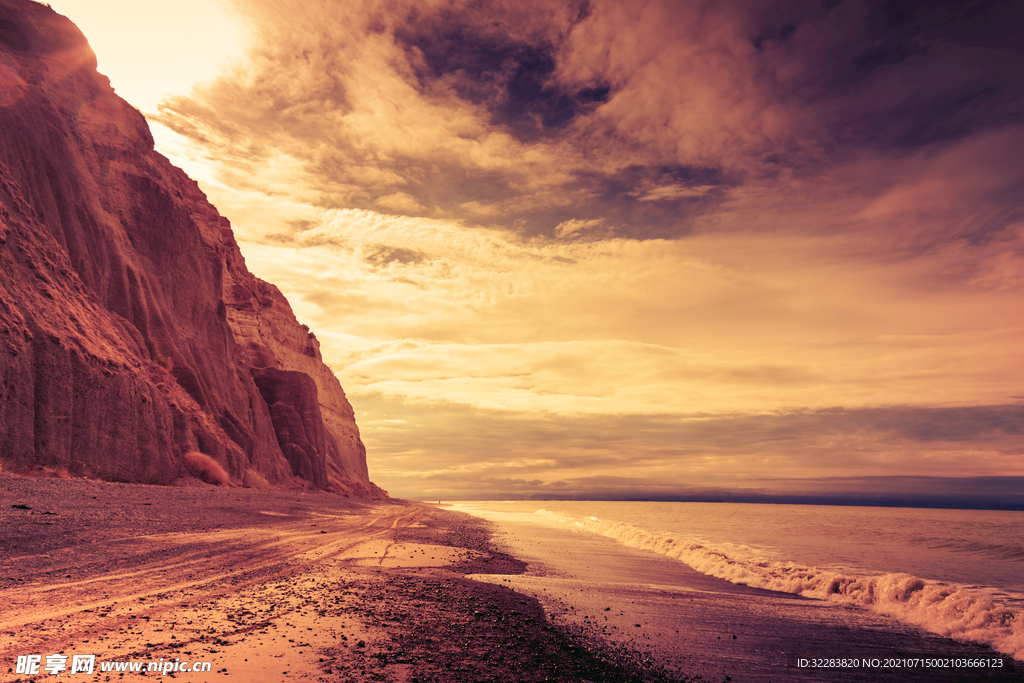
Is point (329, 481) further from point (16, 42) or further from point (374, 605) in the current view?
point (374, 605)

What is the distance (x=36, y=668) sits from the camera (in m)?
5.45

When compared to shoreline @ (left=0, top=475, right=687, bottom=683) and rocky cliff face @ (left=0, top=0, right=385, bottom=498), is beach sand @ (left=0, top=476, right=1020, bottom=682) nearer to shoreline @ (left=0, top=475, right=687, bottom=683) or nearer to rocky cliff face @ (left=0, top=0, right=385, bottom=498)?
shoreline @ (left=0, top=475, right=687, bottom=683)

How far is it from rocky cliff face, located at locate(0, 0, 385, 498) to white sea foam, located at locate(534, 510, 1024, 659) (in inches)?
1037

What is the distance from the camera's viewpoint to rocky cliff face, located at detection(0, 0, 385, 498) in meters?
20.9

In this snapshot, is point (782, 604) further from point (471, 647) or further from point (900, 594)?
point (471, 647)

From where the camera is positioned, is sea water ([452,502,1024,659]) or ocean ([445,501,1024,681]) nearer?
ocean ([445,501,1024,681])

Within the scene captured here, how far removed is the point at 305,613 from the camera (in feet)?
27.3

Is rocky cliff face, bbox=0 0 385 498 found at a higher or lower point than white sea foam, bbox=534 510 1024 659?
higher

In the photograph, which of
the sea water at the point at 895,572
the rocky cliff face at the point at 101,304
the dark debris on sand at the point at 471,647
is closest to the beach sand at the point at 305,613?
the dark debris on sand at the point at 471,647

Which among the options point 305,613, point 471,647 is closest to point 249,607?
point 305,613

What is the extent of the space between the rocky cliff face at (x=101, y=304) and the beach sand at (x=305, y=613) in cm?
595

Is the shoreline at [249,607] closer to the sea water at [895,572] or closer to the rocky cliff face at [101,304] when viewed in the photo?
the rocky cliff face at [101,304]

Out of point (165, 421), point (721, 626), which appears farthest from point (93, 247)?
point (721, 626)

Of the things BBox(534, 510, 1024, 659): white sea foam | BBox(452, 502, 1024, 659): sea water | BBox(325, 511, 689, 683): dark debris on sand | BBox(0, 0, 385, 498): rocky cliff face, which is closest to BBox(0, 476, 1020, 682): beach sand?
BBox(325, 511, 689, 683): dark debris on sand
